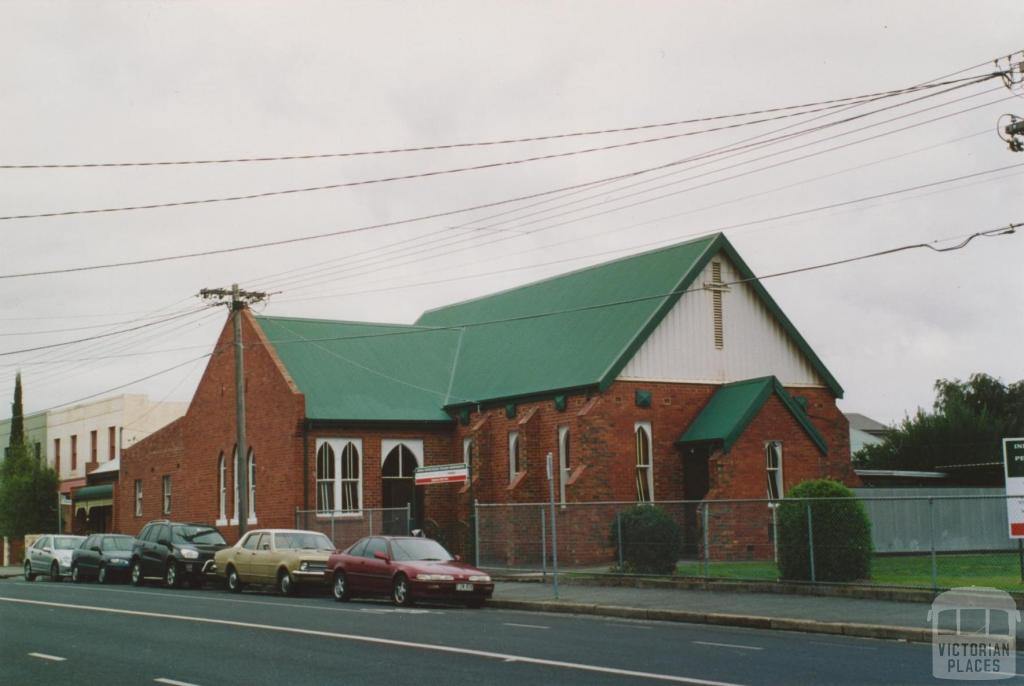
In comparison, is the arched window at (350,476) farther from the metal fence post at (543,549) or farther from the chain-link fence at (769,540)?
the metal fence post at (543,549)

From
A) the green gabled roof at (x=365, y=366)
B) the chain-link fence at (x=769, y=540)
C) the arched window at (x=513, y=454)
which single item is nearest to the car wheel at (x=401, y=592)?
the chain-link fence at (x=769, y=540)

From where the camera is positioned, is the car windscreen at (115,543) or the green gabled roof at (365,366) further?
the green gabled roof at (365,366)

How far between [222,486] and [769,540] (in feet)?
76.9

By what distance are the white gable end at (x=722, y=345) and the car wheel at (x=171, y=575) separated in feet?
44.1

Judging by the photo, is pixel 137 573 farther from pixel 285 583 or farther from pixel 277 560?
pixel 285 583

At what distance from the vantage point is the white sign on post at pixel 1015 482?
2039cm

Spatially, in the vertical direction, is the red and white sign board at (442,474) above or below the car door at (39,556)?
above

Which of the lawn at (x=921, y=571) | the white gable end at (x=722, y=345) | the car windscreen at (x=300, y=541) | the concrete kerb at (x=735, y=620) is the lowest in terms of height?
the concrete kerb at (x=735, y=620)

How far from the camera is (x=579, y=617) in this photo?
21.6m

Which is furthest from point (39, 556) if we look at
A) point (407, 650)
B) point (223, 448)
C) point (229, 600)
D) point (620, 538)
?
point (407, 650)

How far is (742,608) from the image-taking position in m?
20.7

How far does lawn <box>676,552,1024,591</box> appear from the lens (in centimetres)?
2262

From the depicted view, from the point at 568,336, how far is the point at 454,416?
5.19m

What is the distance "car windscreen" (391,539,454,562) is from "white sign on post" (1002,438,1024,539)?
10.9m
